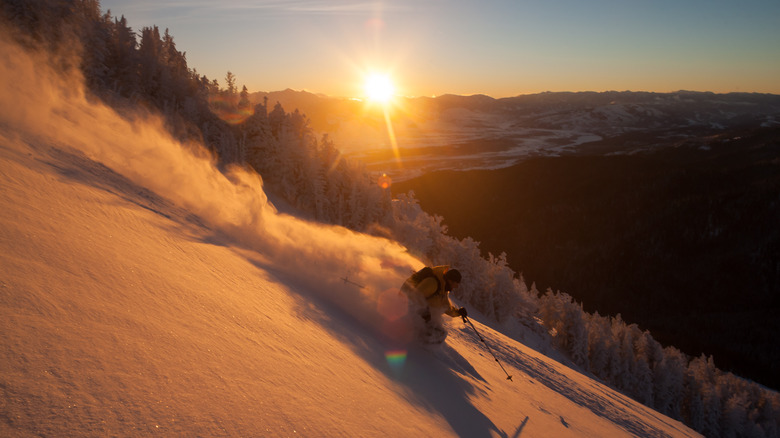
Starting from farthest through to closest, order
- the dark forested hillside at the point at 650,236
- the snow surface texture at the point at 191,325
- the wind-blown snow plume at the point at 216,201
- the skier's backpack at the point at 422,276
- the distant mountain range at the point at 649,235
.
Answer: the dark forested hillside at the point at 650,236
the distant mountain range at the point at 649,235
the wind-blown snow plume at the point at 216,201
the skier's backpack at the point at 422,276
the snow surface texture at the point at 191,325

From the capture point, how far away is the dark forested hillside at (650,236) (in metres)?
113

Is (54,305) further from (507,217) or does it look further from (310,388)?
(507,217)

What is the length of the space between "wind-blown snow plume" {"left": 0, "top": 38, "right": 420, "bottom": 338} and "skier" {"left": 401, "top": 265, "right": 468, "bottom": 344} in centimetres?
39

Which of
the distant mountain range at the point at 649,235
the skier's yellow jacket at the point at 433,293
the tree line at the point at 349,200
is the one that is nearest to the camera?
the skier's yellow jacket at the point at 433,293

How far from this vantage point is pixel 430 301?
694 centimetres

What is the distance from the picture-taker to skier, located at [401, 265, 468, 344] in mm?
6785

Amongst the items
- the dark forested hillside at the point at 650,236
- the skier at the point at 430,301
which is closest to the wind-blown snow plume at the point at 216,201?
the skier at the point at 430,301

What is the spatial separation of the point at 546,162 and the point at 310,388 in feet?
685

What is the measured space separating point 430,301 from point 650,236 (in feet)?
569

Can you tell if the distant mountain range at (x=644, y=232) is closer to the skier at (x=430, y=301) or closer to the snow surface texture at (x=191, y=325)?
the skier at (x=430, y=301)

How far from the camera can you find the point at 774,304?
122m

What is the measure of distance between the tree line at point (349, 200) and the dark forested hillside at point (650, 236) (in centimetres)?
5859

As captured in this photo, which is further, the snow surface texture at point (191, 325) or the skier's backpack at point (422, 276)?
the skier's backpack at point (422, 276)

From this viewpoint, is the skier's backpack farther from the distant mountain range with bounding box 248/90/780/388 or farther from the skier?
the distant mountain range with bounding box 248/90/780/388
